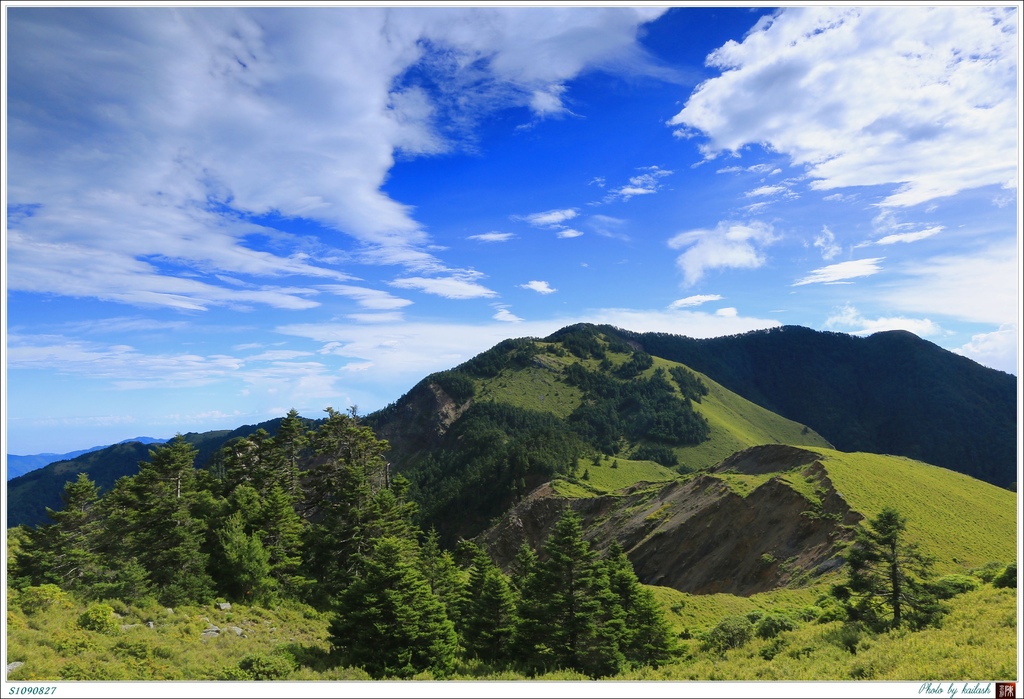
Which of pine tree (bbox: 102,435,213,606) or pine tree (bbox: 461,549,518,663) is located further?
pine tree (bbox: 102,435,213,606)

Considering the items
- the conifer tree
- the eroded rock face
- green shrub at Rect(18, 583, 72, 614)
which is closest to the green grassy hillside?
the eroded rock face

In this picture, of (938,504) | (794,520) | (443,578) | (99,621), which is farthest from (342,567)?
(938,504)

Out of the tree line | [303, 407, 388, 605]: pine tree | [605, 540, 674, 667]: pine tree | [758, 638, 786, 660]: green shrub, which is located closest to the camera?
[758, 638, 786, 660]: green shrub

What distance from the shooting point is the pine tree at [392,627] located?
82.1 feet

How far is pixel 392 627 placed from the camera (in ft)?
84.5

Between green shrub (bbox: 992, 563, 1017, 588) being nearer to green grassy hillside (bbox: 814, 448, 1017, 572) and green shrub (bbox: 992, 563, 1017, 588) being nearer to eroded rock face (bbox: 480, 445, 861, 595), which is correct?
eroded rock face (bbox: 480, 445, 861, 595)

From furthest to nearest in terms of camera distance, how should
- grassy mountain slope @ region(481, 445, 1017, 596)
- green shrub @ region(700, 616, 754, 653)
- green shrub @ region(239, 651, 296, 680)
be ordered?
grassy mountain slope @ region(481, 445, 1017, 596) < green shrub @ region(700, 616, 754, 653) < green shrub @ region(239, 651, 296, 680)

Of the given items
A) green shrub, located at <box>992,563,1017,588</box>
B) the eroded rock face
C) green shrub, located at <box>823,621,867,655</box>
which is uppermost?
green shrub, located at <box>992,563,1017,588</box>

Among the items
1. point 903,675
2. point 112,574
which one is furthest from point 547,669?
point 112,574

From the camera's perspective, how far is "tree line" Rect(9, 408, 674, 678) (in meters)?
25.7

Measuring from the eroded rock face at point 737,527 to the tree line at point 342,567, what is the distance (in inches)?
1152

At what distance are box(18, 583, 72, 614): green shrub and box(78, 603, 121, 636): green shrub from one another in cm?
167

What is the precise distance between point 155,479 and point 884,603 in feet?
149

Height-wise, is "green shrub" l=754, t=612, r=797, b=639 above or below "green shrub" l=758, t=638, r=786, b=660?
below
